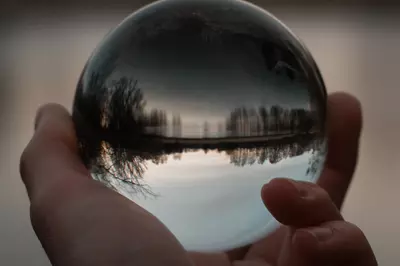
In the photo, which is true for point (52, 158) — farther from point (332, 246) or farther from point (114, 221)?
point (332, 246)

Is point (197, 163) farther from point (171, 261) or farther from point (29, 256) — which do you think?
point (29, 256)

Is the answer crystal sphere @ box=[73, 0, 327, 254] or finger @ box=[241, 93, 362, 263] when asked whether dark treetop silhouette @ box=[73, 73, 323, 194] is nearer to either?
crystal sphere @ box=[73, 0, 327, 254]

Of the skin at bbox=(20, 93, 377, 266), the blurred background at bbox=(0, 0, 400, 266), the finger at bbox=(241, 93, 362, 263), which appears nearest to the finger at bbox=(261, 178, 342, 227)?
the skin at bbox=(20, 93, 377, 266)

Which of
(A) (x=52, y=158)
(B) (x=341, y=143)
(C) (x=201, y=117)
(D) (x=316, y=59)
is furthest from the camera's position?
(D) (x=316, y=59)

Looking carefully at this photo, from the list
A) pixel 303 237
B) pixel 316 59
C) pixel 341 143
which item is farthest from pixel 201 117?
pixel 316 59

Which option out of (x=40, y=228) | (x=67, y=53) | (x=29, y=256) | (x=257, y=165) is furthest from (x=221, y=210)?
(x=67, y=53)
